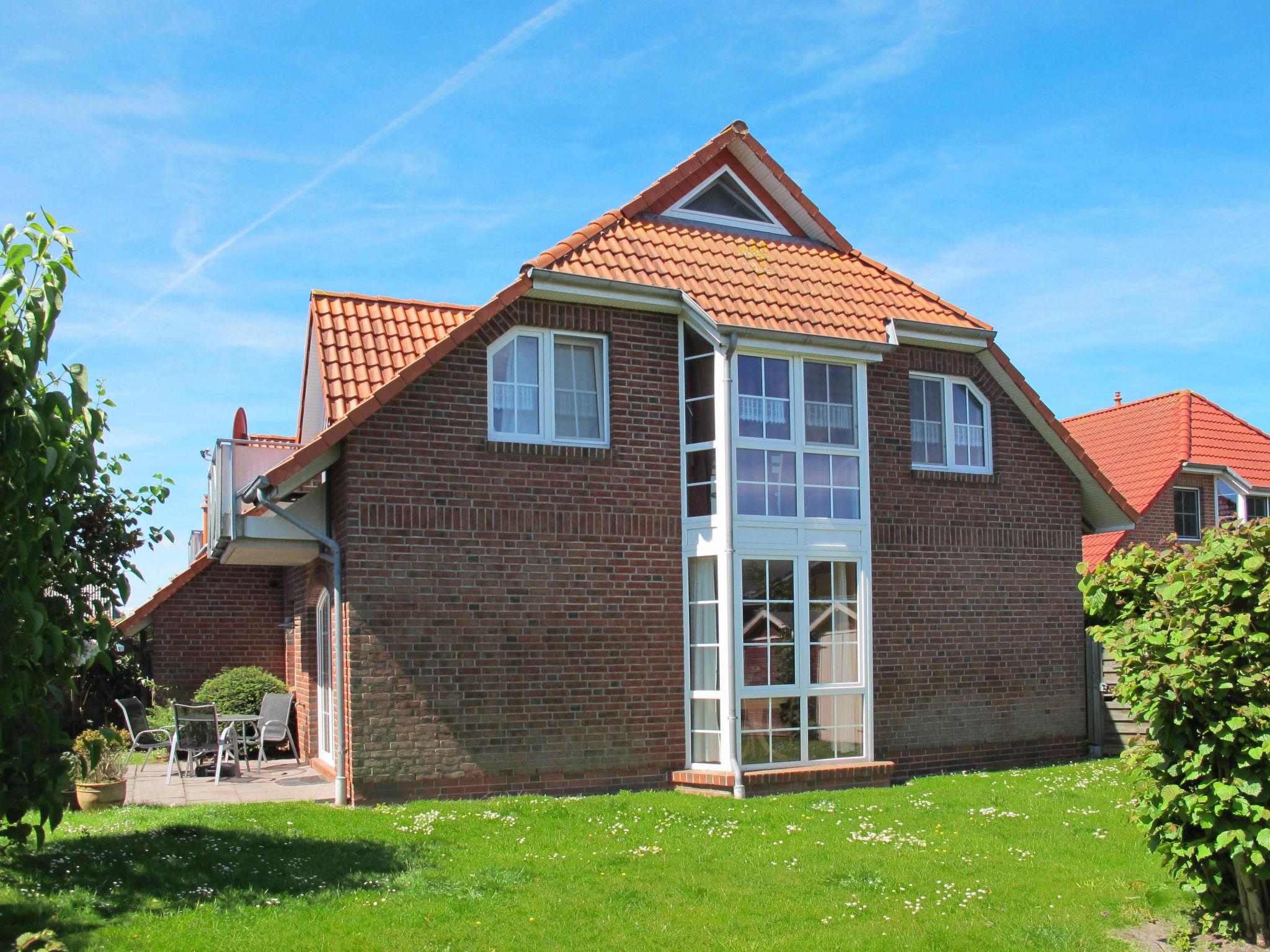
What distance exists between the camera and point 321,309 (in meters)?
13.1

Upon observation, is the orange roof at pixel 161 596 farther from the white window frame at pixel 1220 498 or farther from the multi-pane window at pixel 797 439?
the white window frame at pixel 1220 498

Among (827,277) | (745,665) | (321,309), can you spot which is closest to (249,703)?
(321,309)

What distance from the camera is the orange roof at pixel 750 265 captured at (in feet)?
42.9

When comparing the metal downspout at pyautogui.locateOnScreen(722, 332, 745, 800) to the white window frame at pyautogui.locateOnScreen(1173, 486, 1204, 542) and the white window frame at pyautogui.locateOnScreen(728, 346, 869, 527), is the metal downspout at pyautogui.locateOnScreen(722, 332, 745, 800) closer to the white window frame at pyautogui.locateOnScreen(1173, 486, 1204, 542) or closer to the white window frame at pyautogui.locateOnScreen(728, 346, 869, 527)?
the white window frame at pyautogui.locateOnScreen(728, 346, 869, 527)

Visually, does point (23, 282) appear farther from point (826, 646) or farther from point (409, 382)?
point (826, 646)

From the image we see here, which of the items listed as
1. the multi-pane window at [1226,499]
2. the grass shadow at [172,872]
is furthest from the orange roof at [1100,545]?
the grass shadow at [172,872]

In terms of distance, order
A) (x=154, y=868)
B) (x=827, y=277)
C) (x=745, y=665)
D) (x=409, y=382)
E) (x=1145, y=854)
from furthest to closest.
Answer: (x=827, y=277) → (x=745, y=665) → (x=409, y=382) → (x=1145, y=854) → (x=154, y=868)

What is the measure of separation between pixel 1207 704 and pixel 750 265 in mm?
8578

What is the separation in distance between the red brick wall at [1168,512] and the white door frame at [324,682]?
15686 millimetres

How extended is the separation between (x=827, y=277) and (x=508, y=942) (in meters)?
9.76

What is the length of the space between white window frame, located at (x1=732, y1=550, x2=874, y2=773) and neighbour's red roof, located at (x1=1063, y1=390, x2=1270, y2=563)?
1151cm

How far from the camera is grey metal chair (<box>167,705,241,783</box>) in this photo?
13539mm

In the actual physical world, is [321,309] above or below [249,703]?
above

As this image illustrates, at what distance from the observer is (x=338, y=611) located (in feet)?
38.0
